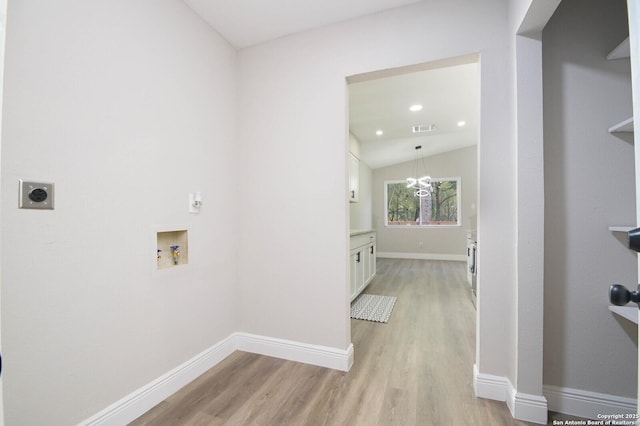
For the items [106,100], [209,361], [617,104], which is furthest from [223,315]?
[617,104]

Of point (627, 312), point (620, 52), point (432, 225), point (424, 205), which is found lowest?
point (627, 312)

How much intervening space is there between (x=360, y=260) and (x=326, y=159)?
2054mm

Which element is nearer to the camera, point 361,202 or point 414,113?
point 414,113

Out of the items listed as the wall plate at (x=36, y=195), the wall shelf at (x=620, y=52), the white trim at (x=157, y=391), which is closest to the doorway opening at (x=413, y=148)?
the wall shelf at (x=620, y=52)

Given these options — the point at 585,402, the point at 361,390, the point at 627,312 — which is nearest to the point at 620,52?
the point at 627,312

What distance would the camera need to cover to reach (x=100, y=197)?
142cm

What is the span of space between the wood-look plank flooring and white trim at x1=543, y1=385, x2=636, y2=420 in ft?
0.30

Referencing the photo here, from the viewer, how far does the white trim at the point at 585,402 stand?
1491mm

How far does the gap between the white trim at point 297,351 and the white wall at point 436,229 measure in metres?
5.85

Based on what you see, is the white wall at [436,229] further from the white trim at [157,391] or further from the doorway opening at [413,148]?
the white trim at [157,391]

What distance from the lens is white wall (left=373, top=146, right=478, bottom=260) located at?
23.3 feet

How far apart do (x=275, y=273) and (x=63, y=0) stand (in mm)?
1928

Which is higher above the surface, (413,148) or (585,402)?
(413,148)

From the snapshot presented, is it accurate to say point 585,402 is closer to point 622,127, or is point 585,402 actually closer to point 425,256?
point 622,127
